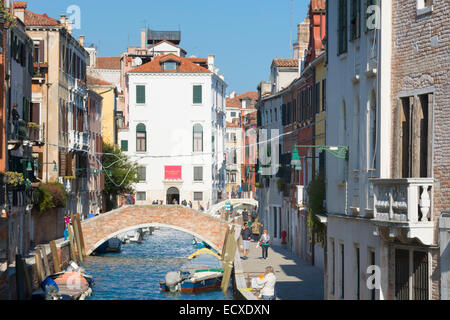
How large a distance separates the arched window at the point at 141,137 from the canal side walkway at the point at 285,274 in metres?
26.7

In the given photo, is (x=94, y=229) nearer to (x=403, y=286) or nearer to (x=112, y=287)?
(x=112, y=287)

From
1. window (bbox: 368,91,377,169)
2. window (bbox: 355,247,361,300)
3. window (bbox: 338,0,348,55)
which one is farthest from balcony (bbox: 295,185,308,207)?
window (bbox: 368,91,377,169)

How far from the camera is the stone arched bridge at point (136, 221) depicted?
4466 cm

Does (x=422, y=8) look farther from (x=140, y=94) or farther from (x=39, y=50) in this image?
(x=140, y=94)

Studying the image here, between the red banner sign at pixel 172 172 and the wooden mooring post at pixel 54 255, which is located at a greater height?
the red banner sign at pixel 172 172

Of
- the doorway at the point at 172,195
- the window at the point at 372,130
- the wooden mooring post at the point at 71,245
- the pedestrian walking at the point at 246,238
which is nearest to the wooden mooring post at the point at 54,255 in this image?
the wooden mooring post at the point at 71,245

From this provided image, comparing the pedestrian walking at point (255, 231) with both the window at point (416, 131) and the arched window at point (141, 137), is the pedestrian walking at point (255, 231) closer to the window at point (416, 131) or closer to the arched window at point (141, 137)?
the arched window at point (141, 137)

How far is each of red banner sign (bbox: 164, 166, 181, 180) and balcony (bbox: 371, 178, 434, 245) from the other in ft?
175

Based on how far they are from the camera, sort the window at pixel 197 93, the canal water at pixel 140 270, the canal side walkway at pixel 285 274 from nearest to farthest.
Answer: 1. the canal side walkway at pixel 285 274
2. the canal water at pixel 140 270
3. the window at pixel 197 93

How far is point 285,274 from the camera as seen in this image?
92.5 ft

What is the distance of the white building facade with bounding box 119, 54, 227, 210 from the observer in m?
65.2

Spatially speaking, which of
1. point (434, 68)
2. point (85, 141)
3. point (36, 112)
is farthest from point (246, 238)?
point (434, 68)

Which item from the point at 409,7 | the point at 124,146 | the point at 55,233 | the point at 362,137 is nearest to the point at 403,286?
the point at 362,137

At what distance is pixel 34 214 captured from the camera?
124ft
